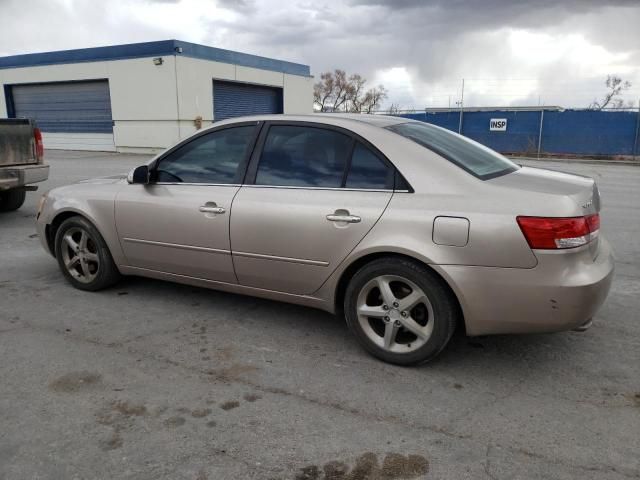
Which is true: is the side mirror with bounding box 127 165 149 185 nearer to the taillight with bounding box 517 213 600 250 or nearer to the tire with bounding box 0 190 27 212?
the taillight with bounding box 517 213 600 250

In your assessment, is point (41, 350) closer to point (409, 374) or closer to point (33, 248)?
point (409, 374)

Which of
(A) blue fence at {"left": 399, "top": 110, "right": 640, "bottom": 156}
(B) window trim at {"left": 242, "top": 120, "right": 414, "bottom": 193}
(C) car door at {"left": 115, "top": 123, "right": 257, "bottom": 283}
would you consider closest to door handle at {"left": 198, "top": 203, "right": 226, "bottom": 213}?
(C) car door at {"left": 115, "top": 123, "right": 257, "bottom": 283}

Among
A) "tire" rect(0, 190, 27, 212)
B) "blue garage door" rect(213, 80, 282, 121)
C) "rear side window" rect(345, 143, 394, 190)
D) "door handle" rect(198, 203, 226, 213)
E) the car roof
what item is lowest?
"tire" rect(0, 190, 27, 212)

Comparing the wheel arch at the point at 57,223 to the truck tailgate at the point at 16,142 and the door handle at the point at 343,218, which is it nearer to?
the door handle at the point at 343,218

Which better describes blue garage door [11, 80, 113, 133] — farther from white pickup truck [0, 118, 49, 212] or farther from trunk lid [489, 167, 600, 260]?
trunk lid [489, 167, 600, 260]

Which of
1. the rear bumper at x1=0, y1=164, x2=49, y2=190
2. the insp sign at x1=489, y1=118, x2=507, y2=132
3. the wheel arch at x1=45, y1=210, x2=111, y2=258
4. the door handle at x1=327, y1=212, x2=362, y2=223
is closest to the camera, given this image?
the door handle at x1=327, y1=212, x2=362, y2=223

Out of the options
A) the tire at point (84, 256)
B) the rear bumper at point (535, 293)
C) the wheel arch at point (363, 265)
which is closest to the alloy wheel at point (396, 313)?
the wheel arch at point (363, 265)

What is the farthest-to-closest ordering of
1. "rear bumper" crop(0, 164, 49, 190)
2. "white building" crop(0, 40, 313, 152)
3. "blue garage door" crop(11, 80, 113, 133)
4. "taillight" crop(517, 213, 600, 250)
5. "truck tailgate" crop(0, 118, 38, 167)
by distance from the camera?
"blue garage door" crop(11, 80, 113, 133)
"white building" crop(0, 40, 313, 152)
"truck tailgate" crop(0, 118, 38, 167)
"rear bumper" crop(0, 164, 49, 190)
"taillight" crop(517, 213, 600, 250)

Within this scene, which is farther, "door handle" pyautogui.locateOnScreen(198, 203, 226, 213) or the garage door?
the garage door

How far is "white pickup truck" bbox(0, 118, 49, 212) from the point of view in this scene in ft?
25.8

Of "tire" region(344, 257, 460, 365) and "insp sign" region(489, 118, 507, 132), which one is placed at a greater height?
"insp sign" region(489, 118, 507, 132)

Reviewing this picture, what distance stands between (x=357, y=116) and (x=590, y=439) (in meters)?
2.61

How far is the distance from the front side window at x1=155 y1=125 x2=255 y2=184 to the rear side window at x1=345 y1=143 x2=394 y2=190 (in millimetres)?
906

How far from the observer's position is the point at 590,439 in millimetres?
2736
